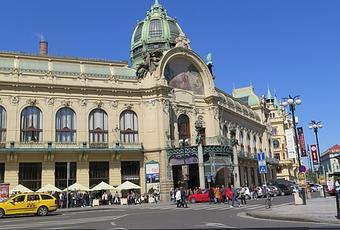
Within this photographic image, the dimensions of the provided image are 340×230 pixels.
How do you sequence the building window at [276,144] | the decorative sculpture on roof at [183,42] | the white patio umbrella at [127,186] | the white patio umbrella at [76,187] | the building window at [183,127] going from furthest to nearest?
the building window at [276,144], the decorative sculpture on roof at [183,42], the building window at [183,127], the white patio umbrella at [127,186], the white patio umbrella at [76,187]

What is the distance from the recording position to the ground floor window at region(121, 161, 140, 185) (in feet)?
158

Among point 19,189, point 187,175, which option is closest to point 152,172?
point 187,175

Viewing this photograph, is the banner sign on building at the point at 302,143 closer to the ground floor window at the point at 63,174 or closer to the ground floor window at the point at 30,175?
the ground floor window at the point at 63,174

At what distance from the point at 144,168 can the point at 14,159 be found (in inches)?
570

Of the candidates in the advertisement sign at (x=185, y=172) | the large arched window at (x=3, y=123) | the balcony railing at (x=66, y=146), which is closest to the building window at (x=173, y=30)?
the balcony railing at (x=66, y=146)

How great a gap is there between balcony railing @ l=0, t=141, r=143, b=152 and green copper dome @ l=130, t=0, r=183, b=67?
1633 centimetres

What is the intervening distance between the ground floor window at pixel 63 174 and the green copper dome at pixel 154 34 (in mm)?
20396

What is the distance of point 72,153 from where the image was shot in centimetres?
4538

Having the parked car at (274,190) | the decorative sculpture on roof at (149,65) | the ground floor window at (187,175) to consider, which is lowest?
the parked car at (274,190)

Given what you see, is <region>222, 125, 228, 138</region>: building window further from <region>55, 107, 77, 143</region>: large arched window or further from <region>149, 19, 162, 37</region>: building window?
<region>55, 107, 77, 143</region>: large arched window

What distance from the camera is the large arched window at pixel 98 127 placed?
1874 inches

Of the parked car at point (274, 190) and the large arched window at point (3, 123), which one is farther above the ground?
the large arched window at point (3, 123)

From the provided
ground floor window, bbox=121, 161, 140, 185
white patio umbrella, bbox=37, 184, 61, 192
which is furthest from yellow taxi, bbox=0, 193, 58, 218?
ground floor window, bbox=121, 161, 140, 185

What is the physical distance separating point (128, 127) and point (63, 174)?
9482 mm
